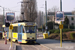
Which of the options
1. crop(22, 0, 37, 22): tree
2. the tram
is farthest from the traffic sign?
crop(22, 0, 37, 22): tree

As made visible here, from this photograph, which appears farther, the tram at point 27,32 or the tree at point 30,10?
the tree at point 30,10

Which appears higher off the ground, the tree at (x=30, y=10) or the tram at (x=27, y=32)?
the tree at (x=30, y=10)

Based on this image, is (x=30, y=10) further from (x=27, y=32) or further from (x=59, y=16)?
(x=59, y=16)

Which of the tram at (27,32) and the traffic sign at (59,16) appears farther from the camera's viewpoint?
the tram at (27,32)

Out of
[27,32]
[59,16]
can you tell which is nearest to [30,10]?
[27,32]

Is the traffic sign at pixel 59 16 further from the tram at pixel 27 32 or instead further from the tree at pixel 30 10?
the tree at pixel 30 10

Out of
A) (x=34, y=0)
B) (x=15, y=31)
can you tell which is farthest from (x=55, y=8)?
(x=15, y=31)

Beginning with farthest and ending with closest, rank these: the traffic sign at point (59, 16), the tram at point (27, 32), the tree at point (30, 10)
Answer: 1. the tree at point (30, 10)
2. the tram at point (27, 32)
3. the traffic sign at point (59, 16)

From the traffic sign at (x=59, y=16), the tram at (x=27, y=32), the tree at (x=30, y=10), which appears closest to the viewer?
the traffic sign at (x=59, y=16)

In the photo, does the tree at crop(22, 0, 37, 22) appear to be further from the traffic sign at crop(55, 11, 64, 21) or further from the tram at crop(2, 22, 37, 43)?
the traffic sign at crop(55, 11, 64, 21)

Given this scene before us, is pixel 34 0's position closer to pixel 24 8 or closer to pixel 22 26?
pixel 24 8

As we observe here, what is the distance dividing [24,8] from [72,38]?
25.9 metres

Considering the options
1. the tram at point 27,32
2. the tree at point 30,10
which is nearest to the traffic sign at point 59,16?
the tram at point 27,32

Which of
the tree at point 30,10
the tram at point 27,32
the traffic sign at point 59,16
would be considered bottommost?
the tram at point 27,32
